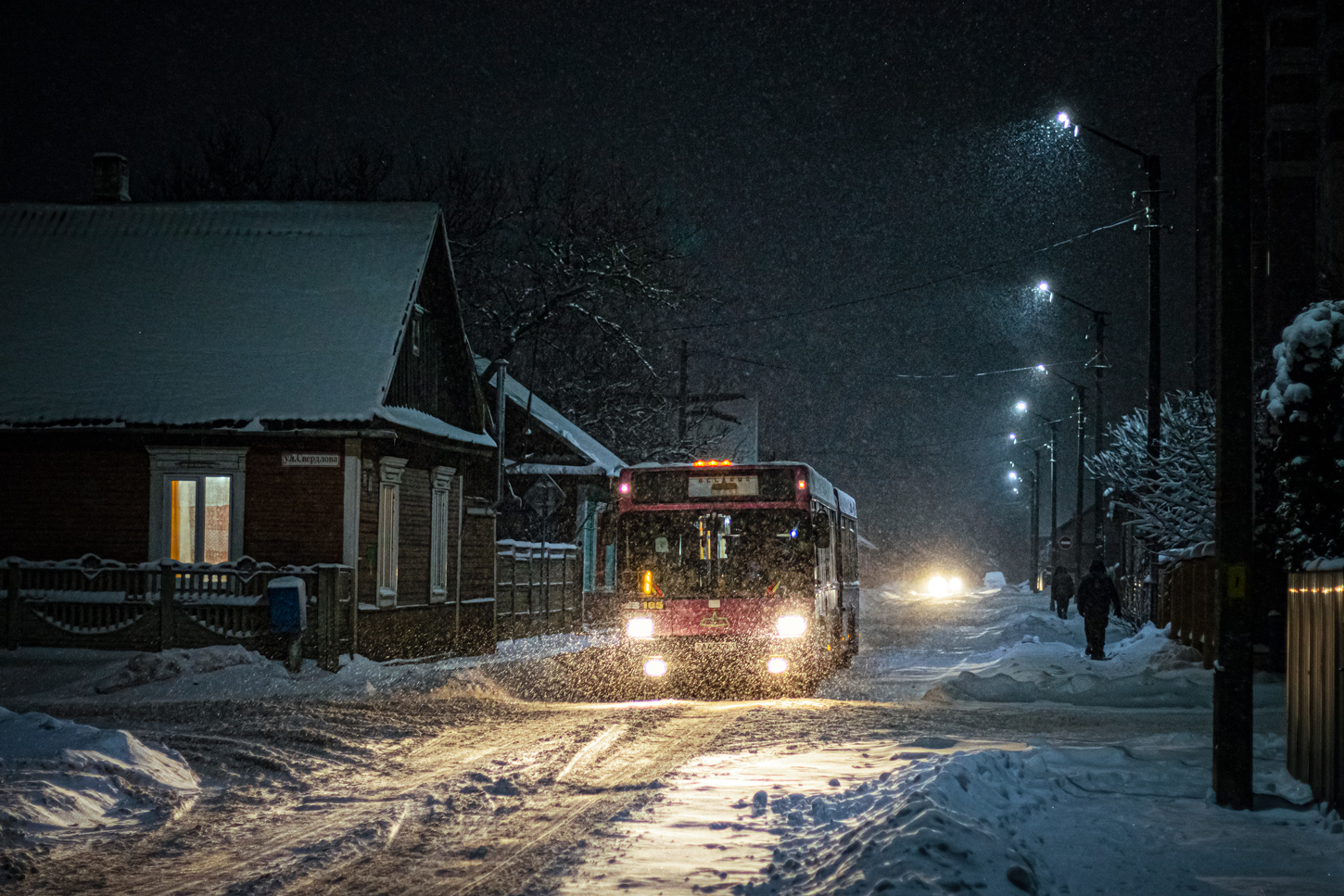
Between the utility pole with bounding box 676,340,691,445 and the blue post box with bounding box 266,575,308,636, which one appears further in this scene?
the utility pole with bounding box 676,340,691,445

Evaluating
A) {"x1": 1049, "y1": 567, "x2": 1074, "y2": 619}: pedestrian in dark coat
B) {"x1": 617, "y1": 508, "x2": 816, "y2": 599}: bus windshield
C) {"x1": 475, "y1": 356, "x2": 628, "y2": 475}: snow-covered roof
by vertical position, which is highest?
{"x1": 475, "y1": 356, "x2": 628, "y2": 475}: snow-covered roof

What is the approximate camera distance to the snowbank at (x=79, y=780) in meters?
8.33

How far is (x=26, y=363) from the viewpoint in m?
23.2

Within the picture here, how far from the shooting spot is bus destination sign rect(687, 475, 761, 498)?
56.7ft

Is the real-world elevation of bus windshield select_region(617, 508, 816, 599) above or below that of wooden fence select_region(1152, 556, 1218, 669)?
above

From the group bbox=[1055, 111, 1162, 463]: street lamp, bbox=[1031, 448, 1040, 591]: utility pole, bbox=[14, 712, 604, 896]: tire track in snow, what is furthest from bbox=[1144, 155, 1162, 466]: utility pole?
bbox=[1031, 448, 1040, 591]: utility pole

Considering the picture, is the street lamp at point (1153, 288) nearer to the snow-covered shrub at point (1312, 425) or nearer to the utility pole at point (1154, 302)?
the utility pole at point (1154, 302)

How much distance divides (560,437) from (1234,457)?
30637 millimetres

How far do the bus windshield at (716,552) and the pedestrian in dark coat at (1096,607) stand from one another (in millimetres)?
8008

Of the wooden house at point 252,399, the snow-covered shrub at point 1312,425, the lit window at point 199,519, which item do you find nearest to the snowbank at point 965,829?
the snow-covered shrub at point 1312,425

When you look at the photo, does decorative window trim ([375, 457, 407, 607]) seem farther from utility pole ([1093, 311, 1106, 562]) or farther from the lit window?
utility pole ([1093, 311, 1106, 562])

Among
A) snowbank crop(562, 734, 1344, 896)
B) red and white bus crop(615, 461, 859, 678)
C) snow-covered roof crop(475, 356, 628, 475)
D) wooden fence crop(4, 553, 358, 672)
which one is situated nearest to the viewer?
snowbank crop(562, 734, 1344, 896)

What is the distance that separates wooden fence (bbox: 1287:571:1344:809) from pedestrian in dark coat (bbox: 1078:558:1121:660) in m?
13.1

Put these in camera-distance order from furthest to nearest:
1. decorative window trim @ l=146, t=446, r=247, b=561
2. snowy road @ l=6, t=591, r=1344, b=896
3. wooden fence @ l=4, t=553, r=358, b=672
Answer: decorative window trim @ l=146, t=446, r=247, b=561 < wooden fence @ l=4, t=553, r=358, b=672 < snowy road @ l=6, t=591, r=1344, b=896
